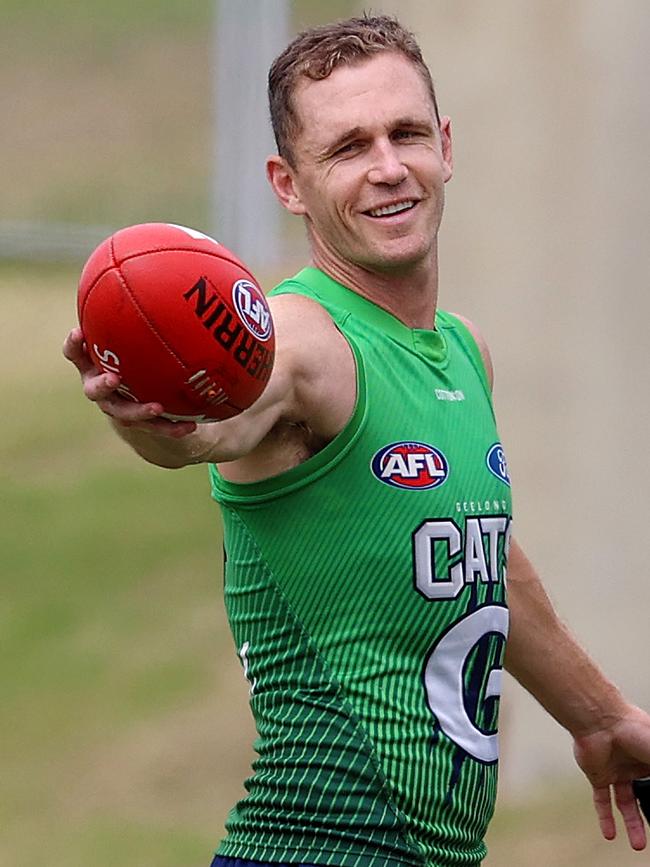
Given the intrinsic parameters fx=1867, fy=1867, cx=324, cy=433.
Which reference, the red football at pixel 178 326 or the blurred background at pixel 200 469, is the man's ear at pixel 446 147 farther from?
the blurred background at pixel 200 469

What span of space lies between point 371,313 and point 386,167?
0.86 ft

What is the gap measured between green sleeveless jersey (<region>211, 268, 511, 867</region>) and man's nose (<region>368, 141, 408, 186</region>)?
0.79 ft

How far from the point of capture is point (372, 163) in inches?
131

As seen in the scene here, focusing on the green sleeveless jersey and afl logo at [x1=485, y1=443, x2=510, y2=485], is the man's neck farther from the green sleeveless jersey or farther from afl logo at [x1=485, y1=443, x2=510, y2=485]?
afl logo at [x1=485, y1=443, x2=510, y2=485]

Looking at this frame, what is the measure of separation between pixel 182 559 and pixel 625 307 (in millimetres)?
4004

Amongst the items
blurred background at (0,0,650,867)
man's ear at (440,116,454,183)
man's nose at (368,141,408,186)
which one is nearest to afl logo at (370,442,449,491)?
man's nose at (368,141,408,186)

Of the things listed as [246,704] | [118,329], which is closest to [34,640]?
[246,704]

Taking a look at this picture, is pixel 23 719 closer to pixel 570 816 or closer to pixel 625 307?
pixel 570 816

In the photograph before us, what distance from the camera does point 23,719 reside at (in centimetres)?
905

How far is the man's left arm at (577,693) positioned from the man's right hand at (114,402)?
1154 millimetres

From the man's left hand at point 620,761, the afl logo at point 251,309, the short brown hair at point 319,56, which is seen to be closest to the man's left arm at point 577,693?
the man's left hand at point 620,761

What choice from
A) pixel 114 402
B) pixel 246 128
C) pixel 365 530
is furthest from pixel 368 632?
pixel 246 128

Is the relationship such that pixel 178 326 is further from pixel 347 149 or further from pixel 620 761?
pixel 620 761

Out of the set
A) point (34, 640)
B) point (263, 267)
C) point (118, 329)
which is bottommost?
point (34, 640)
